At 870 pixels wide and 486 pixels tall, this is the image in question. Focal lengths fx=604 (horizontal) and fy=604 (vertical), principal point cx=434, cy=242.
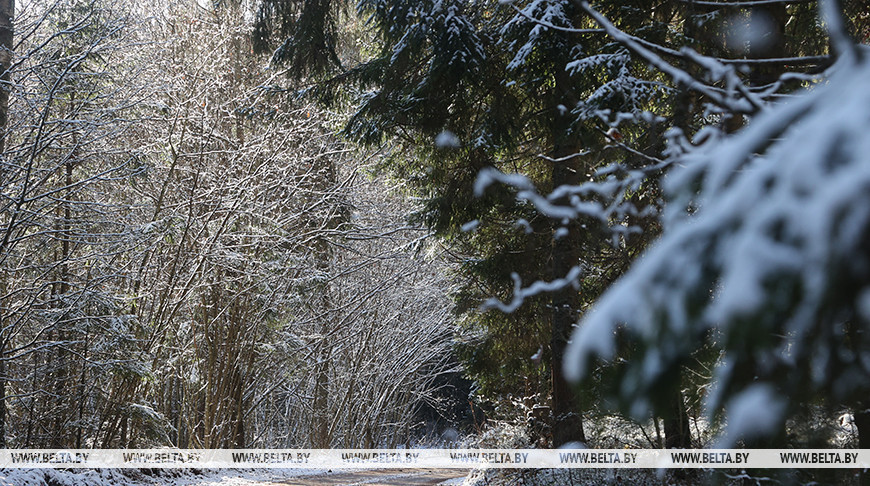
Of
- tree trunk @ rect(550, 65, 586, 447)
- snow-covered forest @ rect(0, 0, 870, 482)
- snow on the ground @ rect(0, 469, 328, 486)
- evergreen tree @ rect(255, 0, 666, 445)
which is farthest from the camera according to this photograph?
tree trunk @ rect(550, 65, 586, 447)

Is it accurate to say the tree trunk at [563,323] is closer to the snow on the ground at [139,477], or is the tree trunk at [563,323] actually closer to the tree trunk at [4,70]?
the snow on the ground at [139,477]

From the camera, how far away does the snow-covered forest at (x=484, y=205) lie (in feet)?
2.50

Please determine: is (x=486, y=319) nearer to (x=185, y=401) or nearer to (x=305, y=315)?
(x=185, y=401)

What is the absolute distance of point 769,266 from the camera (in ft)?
2.24

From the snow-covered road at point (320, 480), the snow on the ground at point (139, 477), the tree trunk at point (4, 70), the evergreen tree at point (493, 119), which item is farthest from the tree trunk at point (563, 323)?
the tree trunk at point (4, 70)

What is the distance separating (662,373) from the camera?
32.0 inches

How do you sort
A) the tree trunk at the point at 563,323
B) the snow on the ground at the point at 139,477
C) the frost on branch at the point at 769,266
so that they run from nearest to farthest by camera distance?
1. the frost on branch at the point at 769,266
2. the snow on the ground at the point at 139,477
3. the tree trunk at the point at 563,323

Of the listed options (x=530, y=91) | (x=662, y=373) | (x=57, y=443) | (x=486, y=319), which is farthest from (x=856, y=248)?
(x=57, y=443)

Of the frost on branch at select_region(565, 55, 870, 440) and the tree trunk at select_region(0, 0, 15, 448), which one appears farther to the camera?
the tree trunk at select_region(0, 0, 15, 448)

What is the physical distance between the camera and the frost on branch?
2.18ft

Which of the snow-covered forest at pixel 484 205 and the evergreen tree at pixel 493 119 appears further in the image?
the evergreen tree at pixel 493 119

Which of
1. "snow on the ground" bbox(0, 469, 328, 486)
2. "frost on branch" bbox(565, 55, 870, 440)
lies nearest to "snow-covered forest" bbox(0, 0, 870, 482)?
"frost on branch" bbox(565, 55, 870, 440)

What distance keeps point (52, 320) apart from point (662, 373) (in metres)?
6.77

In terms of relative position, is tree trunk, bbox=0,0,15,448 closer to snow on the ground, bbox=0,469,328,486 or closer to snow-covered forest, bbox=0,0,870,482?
snow-covered forest, bbox=0,0,870,482
